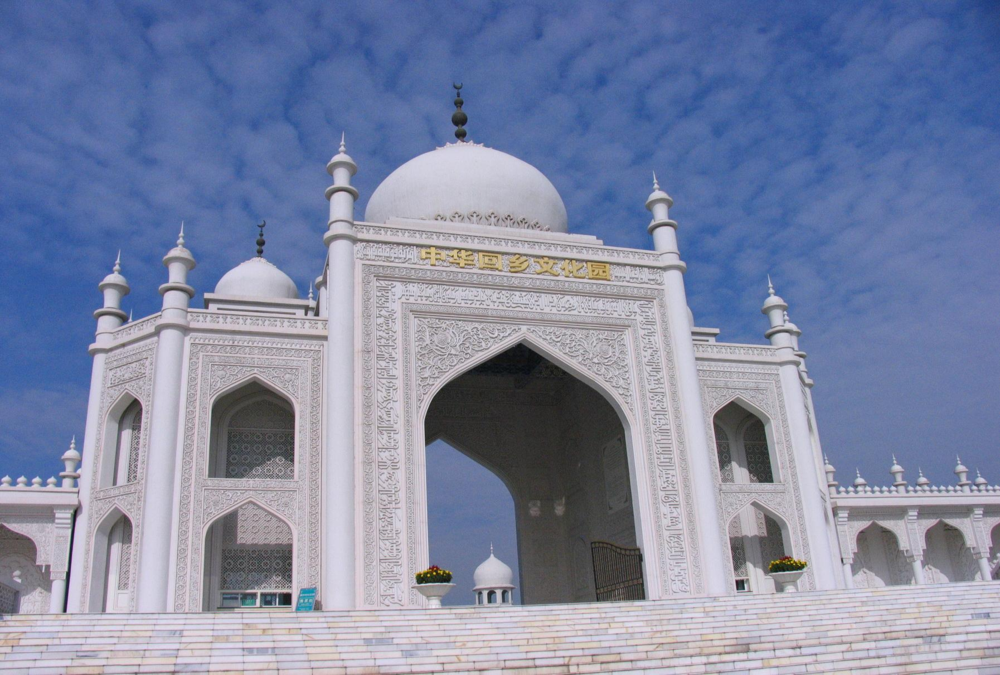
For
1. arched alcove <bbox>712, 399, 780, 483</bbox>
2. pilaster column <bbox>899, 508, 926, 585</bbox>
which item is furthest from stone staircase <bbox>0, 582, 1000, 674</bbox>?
pilaster column <bbox>899, 508, 926, 585</bbox>

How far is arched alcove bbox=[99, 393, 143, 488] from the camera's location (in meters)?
10.0

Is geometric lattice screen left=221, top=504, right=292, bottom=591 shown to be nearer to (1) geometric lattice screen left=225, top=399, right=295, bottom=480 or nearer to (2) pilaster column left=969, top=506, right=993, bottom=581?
(1) geometric lattice screen left=225, top=399, right=295, bottom=480

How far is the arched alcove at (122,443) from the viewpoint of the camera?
10026 mm

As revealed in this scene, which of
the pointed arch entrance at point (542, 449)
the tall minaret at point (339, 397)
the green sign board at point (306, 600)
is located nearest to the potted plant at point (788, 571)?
the pointed arch entrance at point (542, 449)

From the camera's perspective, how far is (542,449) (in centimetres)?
1409

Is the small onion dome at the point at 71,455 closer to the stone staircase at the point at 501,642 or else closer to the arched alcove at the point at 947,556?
the stone staircase at the point at 501,642

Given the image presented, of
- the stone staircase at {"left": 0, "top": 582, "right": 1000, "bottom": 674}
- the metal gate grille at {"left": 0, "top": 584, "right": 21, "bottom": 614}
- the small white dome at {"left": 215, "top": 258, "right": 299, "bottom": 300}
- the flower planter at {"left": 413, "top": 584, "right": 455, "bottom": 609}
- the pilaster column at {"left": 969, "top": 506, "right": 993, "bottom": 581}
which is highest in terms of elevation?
the small white dome at {"left": 215, "top": 258, "right": 299, "bottom": 300}

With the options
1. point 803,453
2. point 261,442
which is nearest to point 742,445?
point 803,453

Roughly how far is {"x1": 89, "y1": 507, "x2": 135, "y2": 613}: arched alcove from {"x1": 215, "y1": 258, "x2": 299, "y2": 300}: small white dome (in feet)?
14.7

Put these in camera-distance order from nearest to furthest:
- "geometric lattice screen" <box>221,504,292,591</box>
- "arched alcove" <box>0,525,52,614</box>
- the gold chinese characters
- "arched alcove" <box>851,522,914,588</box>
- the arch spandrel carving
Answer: "geometric lattice screen" <box>221,504,292,591</box> → "arched alcove" <box>0,525,52,614</box> → the gold chinese characters → "arched alcove" <box>851,522,914,588</box> → the arch spandrel carving

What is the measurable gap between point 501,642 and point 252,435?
501cm

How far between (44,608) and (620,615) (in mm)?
6662

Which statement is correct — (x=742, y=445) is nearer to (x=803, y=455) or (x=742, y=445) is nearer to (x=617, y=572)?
(x=803, y=455)

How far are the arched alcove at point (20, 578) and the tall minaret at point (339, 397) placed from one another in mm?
3556
